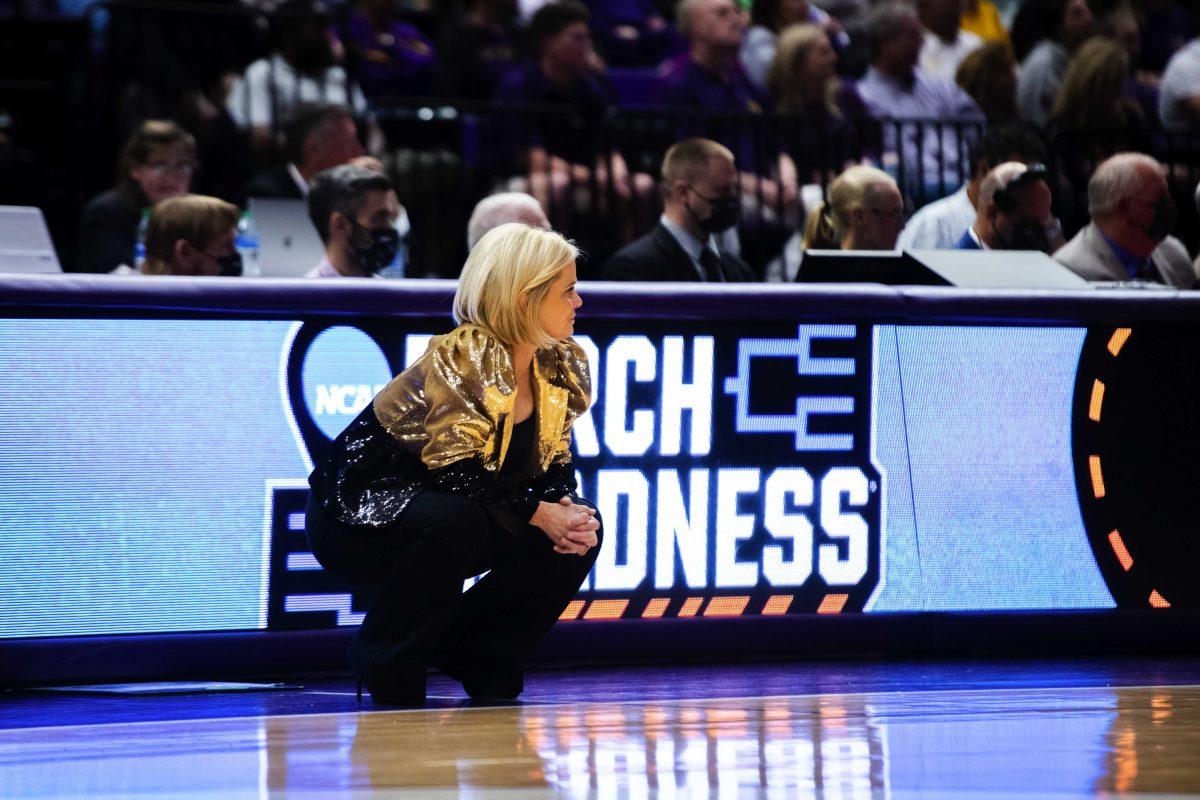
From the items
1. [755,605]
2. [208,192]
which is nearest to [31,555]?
[755,605]

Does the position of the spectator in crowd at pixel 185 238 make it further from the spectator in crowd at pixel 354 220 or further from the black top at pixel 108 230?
the black top at pixel 108 230

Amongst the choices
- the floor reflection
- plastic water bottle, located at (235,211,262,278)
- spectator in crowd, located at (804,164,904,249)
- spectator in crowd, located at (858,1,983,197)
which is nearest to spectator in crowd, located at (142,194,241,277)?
plastic water bottle, located at (235,211,262,278)

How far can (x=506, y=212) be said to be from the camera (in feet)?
22.1

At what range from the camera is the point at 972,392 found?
5.67 metres

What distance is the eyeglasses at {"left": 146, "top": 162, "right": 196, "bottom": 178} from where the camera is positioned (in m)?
7.60

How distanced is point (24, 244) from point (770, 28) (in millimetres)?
A: 6435

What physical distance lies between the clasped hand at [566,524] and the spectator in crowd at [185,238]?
7.32ft

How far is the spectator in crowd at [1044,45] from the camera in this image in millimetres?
10633

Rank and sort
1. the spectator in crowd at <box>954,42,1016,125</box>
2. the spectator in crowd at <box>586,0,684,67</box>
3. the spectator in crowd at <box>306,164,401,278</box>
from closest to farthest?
1. the spectator in crowd at <box>306,164,401,278</box>
2. the spectator in crowd at <box>954,42,1016,125</box>
3. the spectator in crowd at <box>586,0,684,67</box>

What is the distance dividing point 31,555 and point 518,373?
1.39 meters

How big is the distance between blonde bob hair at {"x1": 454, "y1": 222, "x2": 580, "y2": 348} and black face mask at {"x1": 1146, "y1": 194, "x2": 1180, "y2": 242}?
12.2ft

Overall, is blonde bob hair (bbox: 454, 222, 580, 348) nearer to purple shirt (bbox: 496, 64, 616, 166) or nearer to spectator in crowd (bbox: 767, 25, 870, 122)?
purple shirt (bbox: 496, 64, 616, 166)

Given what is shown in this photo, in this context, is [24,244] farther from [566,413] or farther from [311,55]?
[311,55]

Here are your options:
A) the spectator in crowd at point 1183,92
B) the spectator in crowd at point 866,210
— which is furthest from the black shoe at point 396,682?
the spectator in crowd at point 1183,92
